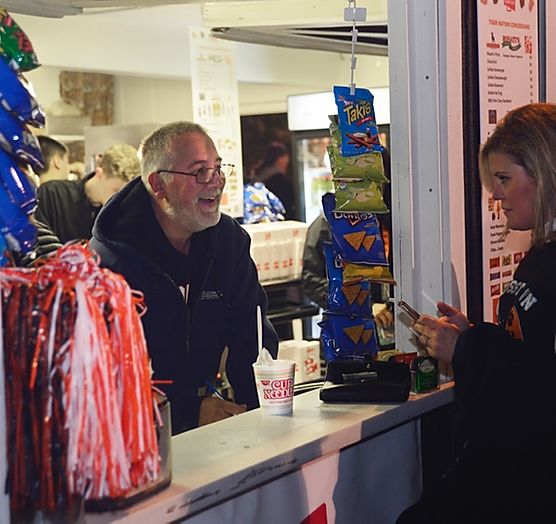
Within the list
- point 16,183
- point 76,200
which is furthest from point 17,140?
point 76,200

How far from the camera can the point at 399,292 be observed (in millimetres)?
2729

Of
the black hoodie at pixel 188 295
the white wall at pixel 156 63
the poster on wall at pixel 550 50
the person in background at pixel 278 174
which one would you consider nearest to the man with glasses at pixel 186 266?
the black hoodie at pixel 188 295

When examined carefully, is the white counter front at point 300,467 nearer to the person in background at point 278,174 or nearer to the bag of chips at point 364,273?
the bag of chips at point 364,273

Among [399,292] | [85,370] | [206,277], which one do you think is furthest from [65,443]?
[206,277]

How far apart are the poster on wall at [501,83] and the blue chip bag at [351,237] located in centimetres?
43

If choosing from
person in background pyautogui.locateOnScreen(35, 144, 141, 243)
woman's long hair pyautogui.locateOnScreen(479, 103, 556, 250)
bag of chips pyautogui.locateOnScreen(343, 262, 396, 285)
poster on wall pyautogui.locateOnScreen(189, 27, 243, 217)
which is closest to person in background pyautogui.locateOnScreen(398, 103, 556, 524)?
woman's long hair pyautogui.locateOnScreen(479, 103, 556, 250)

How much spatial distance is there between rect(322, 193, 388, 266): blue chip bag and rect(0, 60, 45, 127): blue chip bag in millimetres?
1137

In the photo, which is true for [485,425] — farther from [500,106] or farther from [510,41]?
[510,41]

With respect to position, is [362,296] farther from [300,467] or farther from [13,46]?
[13,46]

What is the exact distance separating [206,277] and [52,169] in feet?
8.37

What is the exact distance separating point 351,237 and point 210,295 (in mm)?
779

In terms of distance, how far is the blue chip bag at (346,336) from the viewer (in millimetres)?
2568

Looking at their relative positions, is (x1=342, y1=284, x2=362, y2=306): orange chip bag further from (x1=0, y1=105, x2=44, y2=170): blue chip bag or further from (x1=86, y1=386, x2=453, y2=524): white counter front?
(x1=0, y1=105, x2=44, y2=170): blue chip bag

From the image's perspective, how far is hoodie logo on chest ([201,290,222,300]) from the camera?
3162 mm
